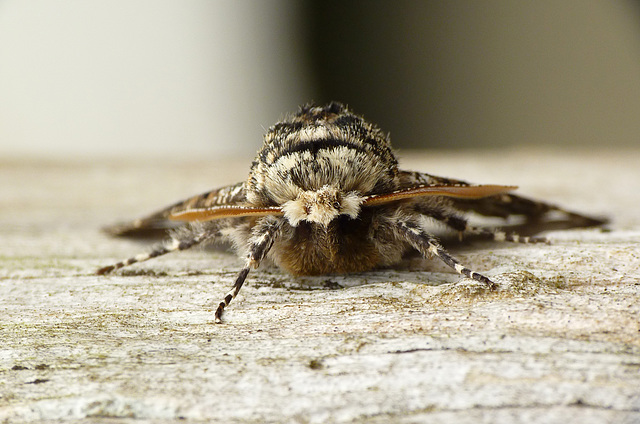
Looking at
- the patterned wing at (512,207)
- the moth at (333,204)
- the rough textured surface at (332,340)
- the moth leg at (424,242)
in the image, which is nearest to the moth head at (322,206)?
the moth at (333,204)

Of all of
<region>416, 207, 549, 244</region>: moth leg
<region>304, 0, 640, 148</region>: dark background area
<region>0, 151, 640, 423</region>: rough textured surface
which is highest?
<region>304, 0, 640, 148</region>: dark background area

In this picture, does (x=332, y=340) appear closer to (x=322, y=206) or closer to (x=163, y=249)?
(x=322, y=206)

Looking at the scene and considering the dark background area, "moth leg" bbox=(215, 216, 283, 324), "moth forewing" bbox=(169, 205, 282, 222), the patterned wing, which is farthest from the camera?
the dark background area

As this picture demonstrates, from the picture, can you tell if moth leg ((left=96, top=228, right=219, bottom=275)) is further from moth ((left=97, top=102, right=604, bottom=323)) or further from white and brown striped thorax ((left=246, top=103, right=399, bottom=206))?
white and brown striped thorax ((left=246, top=103, right=399, bottom=206))

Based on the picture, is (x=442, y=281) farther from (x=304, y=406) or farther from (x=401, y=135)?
(x=401, y=135)

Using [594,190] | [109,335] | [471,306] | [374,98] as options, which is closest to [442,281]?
[471,306]

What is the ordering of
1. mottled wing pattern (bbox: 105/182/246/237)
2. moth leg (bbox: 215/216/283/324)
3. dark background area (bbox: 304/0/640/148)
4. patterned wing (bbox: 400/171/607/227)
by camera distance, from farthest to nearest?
dark background area (bbox: 304/0/640/148) < patterned wing (bbox: 400/171/607/227) < mottled wing pattern (bbox: 105/182/246/237) < moth leg (bbox: 215/216/283/324)

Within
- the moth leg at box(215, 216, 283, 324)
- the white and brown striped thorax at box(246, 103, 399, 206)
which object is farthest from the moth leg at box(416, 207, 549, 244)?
the moth leg at box(215, 216, 283, 324)
